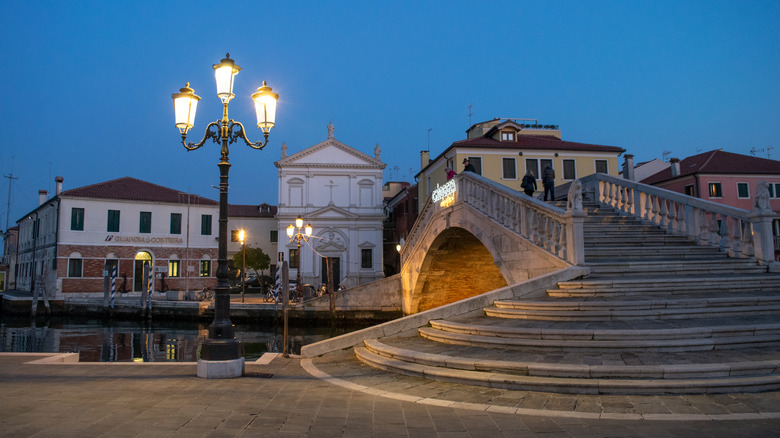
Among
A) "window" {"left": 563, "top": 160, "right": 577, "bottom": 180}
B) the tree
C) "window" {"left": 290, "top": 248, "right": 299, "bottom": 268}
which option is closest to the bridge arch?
"window" {"left": 563, "top": 160, "right": 577, "bottom": 180}

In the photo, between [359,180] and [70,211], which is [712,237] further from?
[70,211]

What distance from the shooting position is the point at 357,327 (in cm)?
2309

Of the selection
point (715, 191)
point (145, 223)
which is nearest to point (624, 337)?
point (715, 191)

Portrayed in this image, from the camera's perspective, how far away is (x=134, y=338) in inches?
771

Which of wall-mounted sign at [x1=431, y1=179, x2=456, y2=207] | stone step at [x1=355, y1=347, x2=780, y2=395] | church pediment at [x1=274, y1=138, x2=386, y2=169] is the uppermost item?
church pediment at [x1=274, y1=138, x2=386, y2=169]

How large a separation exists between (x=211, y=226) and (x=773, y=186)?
38.6m

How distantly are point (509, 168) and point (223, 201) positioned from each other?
25.2 metres

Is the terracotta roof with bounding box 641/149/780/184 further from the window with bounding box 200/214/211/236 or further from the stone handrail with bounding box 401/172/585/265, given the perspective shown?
the window with bounding box 200/214/211/236

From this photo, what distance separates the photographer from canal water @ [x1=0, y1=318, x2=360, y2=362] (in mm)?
15703

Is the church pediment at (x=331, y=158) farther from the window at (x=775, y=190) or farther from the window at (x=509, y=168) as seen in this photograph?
the window at (x=775, y=190)

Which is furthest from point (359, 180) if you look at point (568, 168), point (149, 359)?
point (149, 359)

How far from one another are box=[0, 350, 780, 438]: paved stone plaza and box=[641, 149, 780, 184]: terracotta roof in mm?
32900

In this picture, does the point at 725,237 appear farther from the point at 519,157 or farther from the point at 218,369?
the point at 519,157

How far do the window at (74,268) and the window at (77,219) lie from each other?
7.10 ft
